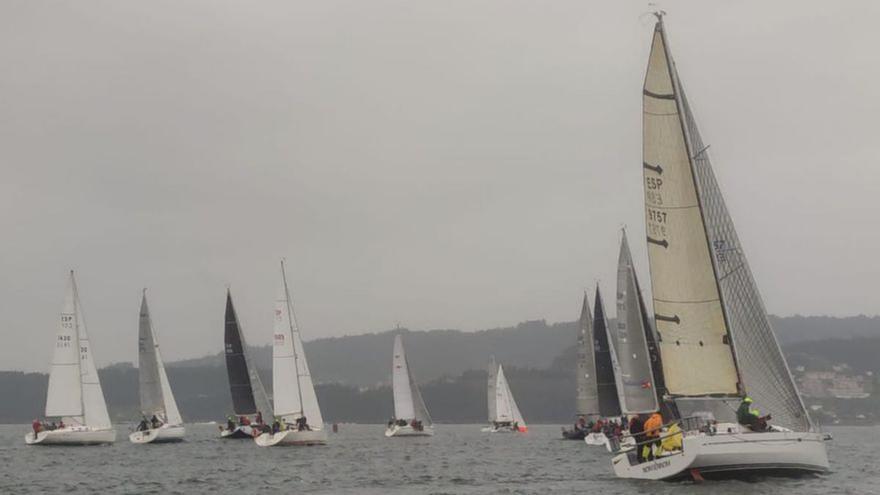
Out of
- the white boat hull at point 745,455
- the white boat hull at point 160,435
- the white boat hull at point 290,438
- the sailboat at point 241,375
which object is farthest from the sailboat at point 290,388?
the white boat hull at point 745,455

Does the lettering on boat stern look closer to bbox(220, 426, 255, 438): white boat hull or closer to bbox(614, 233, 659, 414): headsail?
bbox(614, 233, 659, 414): headsail

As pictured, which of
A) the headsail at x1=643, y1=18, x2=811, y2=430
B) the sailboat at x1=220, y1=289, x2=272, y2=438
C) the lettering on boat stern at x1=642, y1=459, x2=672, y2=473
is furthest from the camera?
the sailboat at x1=220, y1=289, x2=272, y2=438

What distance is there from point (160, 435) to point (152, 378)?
557cm

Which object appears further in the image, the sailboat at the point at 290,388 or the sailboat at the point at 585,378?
the sailboat at the point at 585,378

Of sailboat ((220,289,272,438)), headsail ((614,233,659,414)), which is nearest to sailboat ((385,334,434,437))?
sailboat ((220,289,272,438))

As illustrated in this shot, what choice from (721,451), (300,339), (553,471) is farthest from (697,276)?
(300,339)

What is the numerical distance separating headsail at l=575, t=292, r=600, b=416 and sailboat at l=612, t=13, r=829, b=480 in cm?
5029

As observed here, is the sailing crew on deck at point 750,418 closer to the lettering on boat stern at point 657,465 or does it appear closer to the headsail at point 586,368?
the lettering on boat stern at point 657,465

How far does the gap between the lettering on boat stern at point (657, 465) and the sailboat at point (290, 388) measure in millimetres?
40563

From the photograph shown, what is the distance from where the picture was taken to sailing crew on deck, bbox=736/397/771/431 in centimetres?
3272

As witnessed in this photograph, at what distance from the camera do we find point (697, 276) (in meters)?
35.1

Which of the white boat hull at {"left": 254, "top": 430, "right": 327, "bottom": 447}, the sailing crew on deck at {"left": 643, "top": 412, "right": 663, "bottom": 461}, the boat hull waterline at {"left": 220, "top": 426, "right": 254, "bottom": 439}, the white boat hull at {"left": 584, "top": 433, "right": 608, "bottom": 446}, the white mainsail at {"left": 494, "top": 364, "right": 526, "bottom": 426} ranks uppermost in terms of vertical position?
the white mainsail at {"left": 494, "top": 364, "right": 526, "bottom": 426}

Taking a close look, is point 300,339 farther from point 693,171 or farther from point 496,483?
point 693,171

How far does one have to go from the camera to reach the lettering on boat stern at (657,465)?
33.3m
